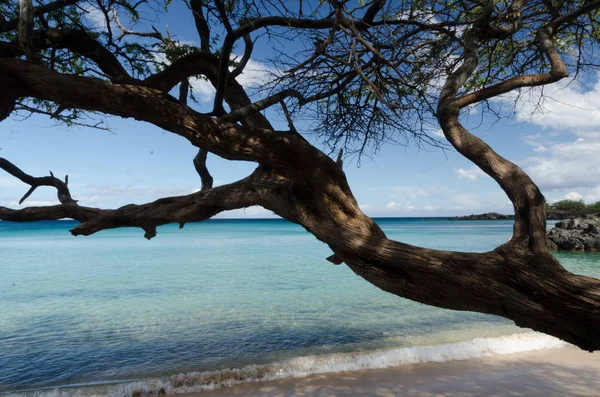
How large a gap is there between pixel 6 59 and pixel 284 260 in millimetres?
20504

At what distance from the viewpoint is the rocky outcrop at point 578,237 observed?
25641mm

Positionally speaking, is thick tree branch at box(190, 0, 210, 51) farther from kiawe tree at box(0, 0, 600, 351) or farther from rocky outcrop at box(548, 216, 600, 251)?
rocky outcrop at box(548, 216, 600, 251)

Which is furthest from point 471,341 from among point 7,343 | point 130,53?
point 7,343

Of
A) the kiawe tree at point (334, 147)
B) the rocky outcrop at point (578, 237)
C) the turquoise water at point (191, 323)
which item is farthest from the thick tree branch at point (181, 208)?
the rocky outcrop at point (578, 237)

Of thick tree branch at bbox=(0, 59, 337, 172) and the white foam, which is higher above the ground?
thick tree branch at bbox=(0, 59, 337, 172)

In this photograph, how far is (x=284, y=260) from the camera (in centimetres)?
2308

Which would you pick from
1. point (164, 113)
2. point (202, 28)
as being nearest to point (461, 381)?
point (164, 113)

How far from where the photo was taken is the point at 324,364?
7012 mm

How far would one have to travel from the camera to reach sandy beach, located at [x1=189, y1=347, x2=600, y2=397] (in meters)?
5.63

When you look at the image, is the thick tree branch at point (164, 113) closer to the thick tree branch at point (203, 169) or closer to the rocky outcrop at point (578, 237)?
the thick tree branch at point (203, 169)

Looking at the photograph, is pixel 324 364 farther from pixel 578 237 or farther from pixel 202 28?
pixel 578 237

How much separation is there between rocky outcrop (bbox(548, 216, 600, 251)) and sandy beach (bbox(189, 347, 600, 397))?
2141 centimetres

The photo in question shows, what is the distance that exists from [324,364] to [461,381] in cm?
213

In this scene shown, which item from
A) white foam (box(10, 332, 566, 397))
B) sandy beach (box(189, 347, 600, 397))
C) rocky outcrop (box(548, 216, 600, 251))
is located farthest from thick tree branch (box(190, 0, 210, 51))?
rocky outcrop (box(548, 216, 600, 251))
